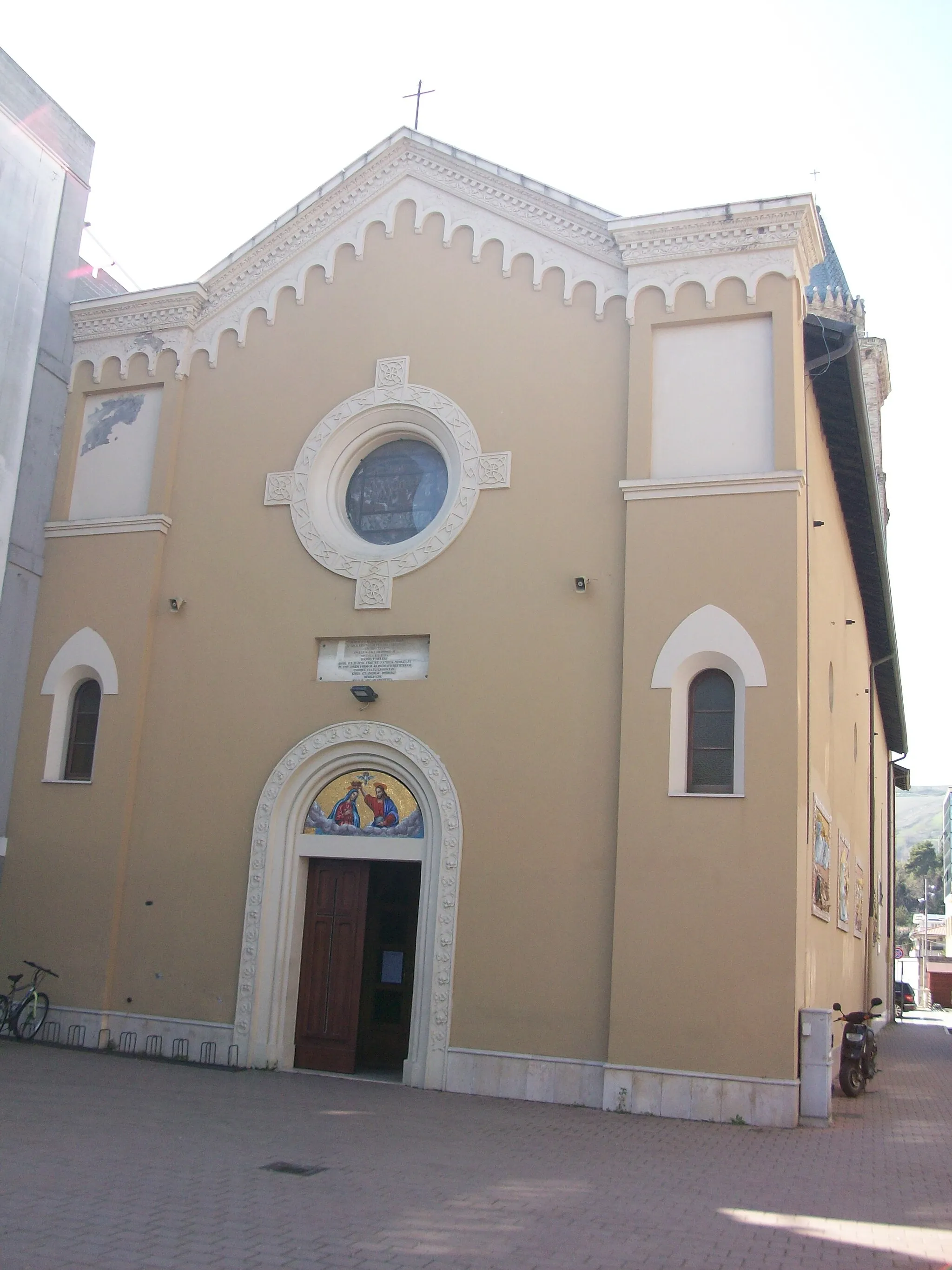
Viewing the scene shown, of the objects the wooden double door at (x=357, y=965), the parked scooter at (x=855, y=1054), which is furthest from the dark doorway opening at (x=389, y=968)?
the parked scooter at (x=855, y=1054)

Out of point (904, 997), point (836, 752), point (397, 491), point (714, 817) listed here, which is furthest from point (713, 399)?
point (904, 997)

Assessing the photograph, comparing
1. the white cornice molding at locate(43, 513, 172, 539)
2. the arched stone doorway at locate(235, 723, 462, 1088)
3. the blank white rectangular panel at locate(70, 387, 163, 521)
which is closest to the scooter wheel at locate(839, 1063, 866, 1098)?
the arched stone doorway at locate(235, 723, 462, 1088)

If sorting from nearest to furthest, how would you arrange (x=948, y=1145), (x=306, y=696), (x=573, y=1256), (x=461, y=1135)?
(x=573, y=1256) < (x=461, y=1135) < (x=948, y=1145) < (x=306, y=696)

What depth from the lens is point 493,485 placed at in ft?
45.1

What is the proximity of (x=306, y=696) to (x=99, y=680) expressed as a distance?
2.99 meters

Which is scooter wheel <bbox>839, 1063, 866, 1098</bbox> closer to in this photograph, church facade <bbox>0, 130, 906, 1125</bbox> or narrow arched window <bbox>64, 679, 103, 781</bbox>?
church facade <bbox>0, 130, 906, 1125</bbox>

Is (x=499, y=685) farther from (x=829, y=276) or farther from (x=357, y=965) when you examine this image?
(x=829, y=276)

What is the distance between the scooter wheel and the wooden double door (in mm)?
5063

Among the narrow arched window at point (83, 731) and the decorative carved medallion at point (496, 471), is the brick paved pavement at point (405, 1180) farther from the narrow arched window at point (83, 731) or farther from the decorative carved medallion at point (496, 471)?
the decorative carved medallion at point (496, 471)

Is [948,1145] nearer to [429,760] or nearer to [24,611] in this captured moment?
[429,760]

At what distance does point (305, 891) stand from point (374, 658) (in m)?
2.79

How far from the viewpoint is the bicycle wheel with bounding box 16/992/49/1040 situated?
14195 millimetres

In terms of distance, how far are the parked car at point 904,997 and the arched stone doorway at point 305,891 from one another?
2894cm

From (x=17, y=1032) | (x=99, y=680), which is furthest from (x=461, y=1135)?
(x=99, y=680)
